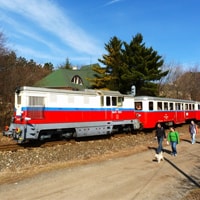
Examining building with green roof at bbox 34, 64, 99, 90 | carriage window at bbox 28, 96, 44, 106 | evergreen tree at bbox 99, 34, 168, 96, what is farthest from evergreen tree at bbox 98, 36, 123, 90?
carriage window at bbox 28, 96, 44, 106

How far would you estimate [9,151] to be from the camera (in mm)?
15906

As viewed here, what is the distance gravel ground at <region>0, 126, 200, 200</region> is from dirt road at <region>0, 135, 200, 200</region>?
33.6 inches

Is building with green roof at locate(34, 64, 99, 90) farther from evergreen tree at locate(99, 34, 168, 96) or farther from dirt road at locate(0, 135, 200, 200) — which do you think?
dirt road at locate(0, 135, 200, 200)

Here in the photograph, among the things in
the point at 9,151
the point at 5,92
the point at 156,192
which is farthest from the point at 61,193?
the point at 5,92

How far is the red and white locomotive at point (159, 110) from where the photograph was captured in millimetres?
26438

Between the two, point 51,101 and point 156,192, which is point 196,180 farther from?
point 51,101

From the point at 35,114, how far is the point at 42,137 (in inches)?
60.6

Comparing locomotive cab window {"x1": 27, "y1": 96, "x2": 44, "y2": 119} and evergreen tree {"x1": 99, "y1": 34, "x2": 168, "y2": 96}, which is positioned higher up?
evergreen tree {"x1": 99, "y1": 34, "x2": 168, "y2": 96}

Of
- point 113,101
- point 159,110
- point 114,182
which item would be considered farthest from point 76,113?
point 159,110

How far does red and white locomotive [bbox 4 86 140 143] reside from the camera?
17.2 m

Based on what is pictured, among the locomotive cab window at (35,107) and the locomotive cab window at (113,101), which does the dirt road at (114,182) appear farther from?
the locomotive cab window at (113,101)

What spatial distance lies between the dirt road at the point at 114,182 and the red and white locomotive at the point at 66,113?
18.7 ft

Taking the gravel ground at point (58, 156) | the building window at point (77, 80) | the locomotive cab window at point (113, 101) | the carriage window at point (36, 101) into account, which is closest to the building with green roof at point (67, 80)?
the building window at point (77, 80)

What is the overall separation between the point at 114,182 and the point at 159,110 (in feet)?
61.8
